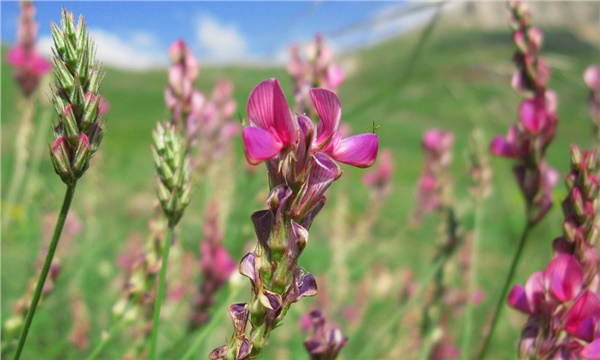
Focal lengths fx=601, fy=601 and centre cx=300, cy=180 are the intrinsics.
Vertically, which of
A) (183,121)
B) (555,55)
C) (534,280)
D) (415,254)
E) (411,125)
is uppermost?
(411,125)

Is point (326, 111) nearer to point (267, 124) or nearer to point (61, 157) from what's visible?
point (267, 124)

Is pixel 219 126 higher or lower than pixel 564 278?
higher

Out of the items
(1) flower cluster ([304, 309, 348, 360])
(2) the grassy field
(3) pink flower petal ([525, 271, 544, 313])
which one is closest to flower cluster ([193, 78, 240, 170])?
(2) the grassy field

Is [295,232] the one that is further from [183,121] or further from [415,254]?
[415,254]

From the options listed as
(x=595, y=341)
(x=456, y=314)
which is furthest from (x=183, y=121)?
(x=456, y=314)

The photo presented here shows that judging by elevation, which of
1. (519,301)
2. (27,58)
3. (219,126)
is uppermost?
(27,58)

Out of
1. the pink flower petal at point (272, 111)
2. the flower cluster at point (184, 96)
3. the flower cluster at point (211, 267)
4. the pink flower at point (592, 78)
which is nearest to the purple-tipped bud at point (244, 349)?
the pink flower petal at point (272, 111)

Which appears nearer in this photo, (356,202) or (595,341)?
(595,341)

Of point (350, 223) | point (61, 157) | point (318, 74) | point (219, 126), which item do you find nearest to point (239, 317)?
point (61, 157)
